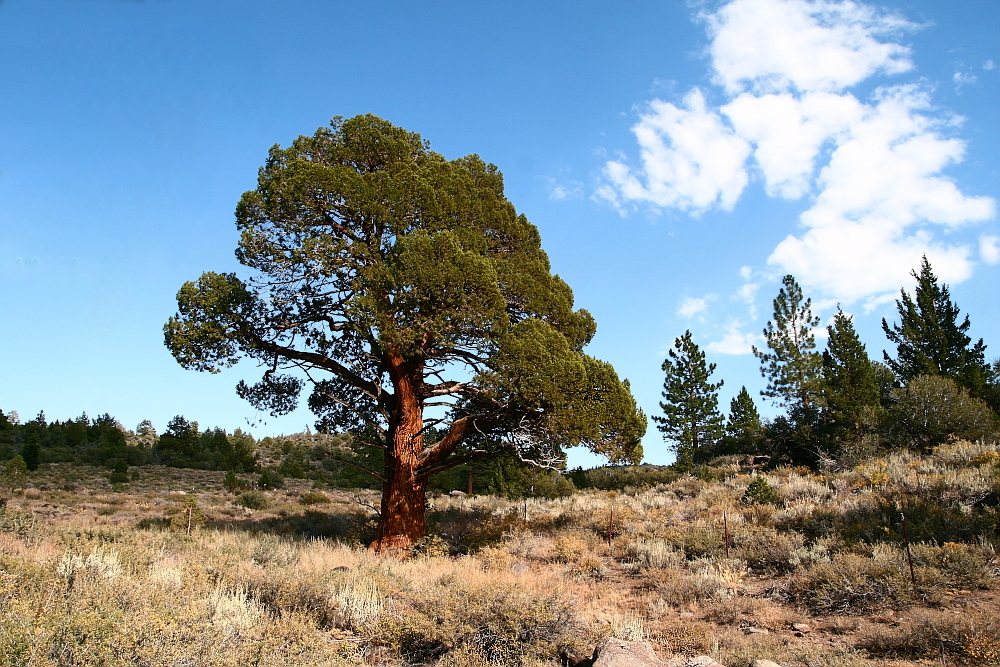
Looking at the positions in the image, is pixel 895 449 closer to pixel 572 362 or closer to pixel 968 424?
pixel 968 424

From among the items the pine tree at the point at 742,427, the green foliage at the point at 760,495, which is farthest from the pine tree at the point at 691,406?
the green foliage at the point at 760,495

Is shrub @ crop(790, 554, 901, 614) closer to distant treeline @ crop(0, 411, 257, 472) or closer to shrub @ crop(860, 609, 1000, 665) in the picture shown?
shrub @ crop(860, 609, 1000, 665)

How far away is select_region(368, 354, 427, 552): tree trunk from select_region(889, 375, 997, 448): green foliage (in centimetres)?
2419

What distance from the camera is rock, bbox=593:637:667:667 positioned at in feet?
17.5

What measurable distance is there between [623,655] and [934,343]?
157 ft

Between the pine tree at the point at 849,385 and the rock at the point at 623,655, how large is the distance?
89.0 feet

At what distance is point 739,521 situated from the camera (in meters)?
13.2

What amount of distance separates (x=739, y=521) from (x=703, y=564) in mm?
3183

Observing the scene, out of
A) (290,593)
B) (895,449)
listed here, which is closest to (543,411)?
(290,593)

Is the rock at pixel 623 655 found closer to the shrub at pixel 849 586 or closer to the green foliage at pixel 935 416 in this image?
the shrub at pixel 849 586

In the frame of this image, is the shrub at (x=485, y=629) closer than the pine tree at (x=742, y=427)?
Yes

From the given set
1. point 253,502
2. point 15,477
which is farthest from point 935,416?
point 15,477

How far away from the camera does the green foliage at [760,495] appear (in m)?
14.8

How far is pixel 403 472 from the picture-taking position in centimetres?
1277
